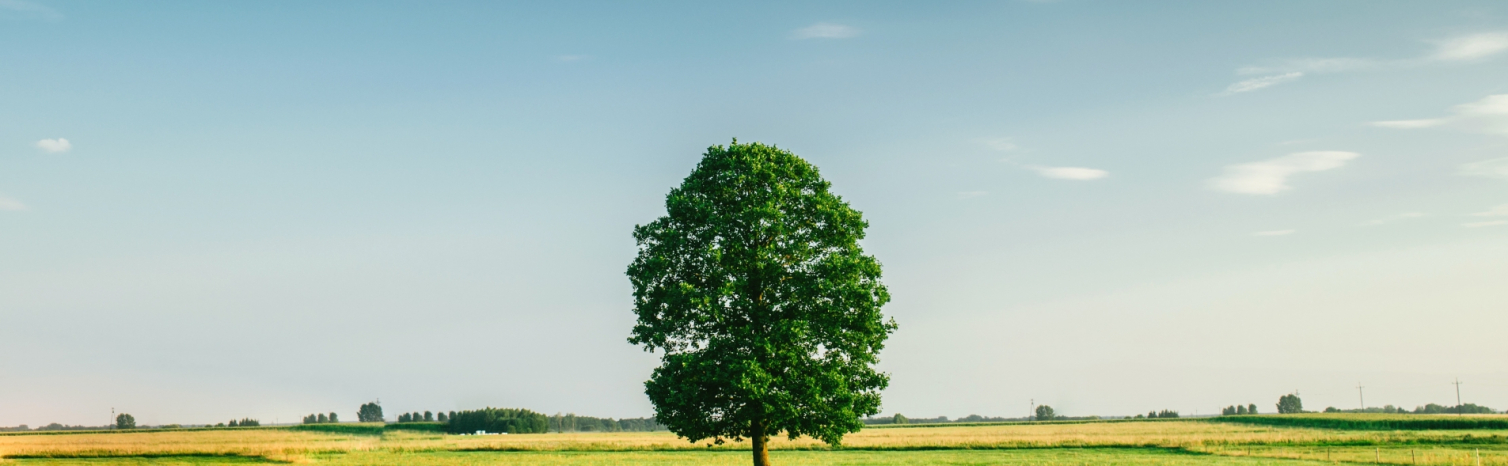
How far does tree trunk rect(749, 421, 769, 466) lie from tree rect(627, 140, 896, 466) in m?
0.07

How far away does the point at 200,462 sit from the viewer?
60.0 metres

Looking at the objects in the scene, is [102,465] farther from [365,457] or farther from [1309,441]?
[1309,441]

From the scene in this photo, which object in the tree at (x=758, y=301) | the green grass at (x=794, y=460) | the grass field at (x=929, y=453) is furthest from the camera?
the grass field at (x=929, y=453)

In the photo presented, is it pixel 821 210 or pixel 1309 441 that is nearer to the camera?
pixel 821 210

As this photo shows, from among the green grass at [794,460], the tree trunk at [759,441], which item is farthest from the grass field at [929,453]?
the tree trunk at [759,441]

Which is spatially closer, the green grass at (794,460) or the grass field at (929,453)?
the green grass at (794,460)

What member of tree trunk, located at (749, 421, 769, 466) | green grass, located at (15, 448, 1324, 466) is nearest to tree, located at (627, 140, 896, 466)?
tree trunk, located at (749, 421, 769, 466)

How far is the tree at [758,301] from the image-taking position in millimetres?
32875

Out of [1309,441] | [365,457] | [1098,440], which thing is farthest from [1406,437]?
[365,457]

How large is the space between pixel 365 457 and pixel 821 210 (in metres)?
55.8

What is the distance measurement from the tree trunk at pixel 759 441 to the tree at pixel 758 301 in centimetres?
7

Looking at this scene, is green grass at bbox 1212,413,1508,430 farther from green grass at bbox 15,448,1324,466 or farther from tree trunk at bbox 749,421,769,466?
tree trunk at bbox 749,421,769,466

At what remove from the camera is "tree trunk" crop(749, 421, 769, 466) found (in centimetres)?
3372

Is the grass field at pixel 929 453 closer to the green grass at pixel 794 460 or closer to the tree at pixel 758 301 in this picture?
the green grass at pixel 794 460
